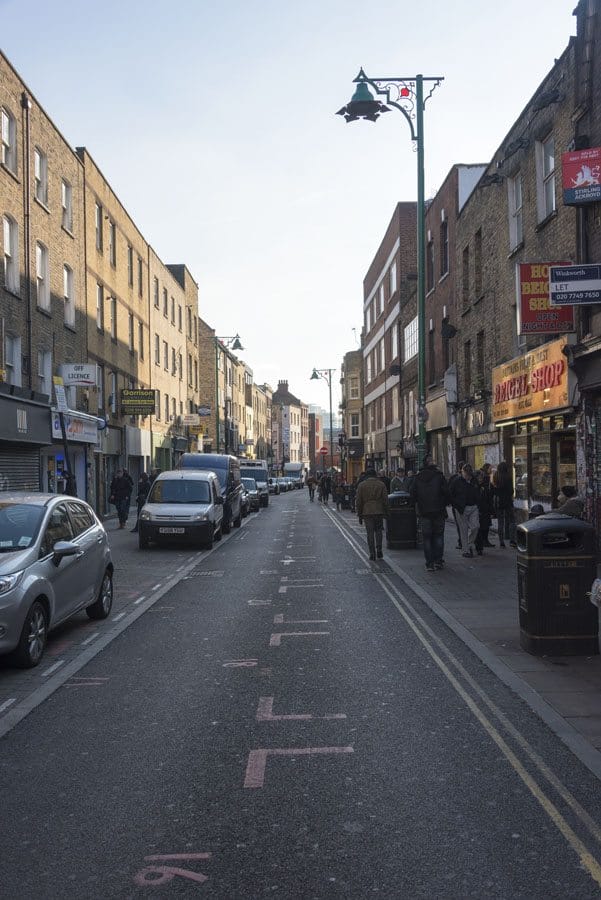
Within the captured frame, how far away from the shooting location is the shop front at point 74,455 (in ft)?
82.1

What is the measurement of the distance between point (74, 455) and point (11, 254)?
25.2ft

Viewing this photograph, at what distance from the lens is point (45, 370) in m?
25.1

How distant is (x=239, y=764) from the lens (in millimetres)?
5156

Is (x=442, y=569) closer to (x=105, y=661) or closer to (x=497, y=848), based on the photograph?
(x=105, y=661)

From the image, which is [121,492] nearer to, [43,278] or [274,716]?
[43,278]

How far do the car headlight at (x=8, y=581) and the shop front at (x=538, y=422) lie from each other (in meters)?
10.8

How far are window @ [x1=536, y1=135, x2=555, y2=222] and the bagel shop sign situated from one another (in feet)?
9.82

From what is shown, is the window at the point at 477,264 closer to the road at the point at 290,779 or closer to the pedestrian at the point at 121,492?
the pedestrian at the point at 121,492

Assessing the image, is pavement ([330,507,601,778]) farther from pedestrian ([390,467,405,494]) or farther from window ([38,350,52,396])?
window ([38,350,52,396])

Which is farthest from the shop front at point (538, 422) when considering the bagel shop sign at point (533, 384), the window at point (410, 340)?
the window at point (410, 340)

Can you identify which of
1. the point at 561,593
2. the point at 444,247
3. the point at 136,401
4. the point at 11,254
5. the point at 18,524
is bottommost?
→ the point at 561,593

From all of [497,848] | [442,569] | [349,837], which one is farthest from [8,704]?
[442,569]

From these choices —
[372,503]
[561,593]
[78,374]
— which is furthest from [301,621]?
[78,374]

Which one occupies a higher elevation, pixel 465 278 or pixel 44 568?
pixel 465 278
